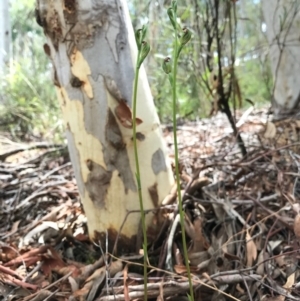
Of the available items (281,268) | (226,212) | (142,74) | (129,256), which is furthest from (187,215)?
(142,74)

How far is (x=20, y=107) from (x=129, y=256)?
2.74 m

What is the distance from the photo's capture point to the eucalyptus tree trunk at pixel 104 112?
3.67 feet

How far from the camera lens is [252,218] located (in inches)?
47.1

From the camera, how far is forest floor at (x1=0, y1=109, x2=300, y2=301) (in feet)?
3.05

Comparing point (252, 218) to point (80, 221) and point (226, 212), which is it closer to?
point (226, 212)

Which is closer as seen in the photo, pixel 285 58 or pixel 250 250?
pixel 250 250

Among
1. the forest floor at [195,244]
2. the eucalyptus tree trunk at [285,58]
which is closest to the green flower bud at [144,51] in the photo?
the forest floor at [195,244]

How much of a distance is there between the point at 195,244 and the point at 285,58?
121cm

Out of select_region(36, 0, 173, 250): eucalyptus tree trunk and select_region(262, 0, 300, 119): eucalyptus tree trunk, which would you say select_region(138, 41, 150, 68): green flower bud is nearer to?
select_region(36, 0, 173, 250): eucalyptus tree trunk

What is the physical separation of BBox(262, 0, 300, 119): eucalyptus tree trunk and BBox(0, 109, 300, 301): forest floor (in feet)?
1.31

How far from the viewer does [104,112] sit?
3.72 ft

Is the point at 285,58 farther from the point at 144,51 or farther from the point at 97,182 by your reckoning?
the point at 144,51

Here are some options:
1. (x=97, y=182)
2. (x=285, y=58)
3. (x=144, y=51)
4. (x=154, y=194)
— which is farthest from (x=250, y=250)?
(x=285, y=58)

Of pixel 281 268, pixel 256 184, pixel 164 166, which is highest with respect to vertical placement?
pixel 164 166
